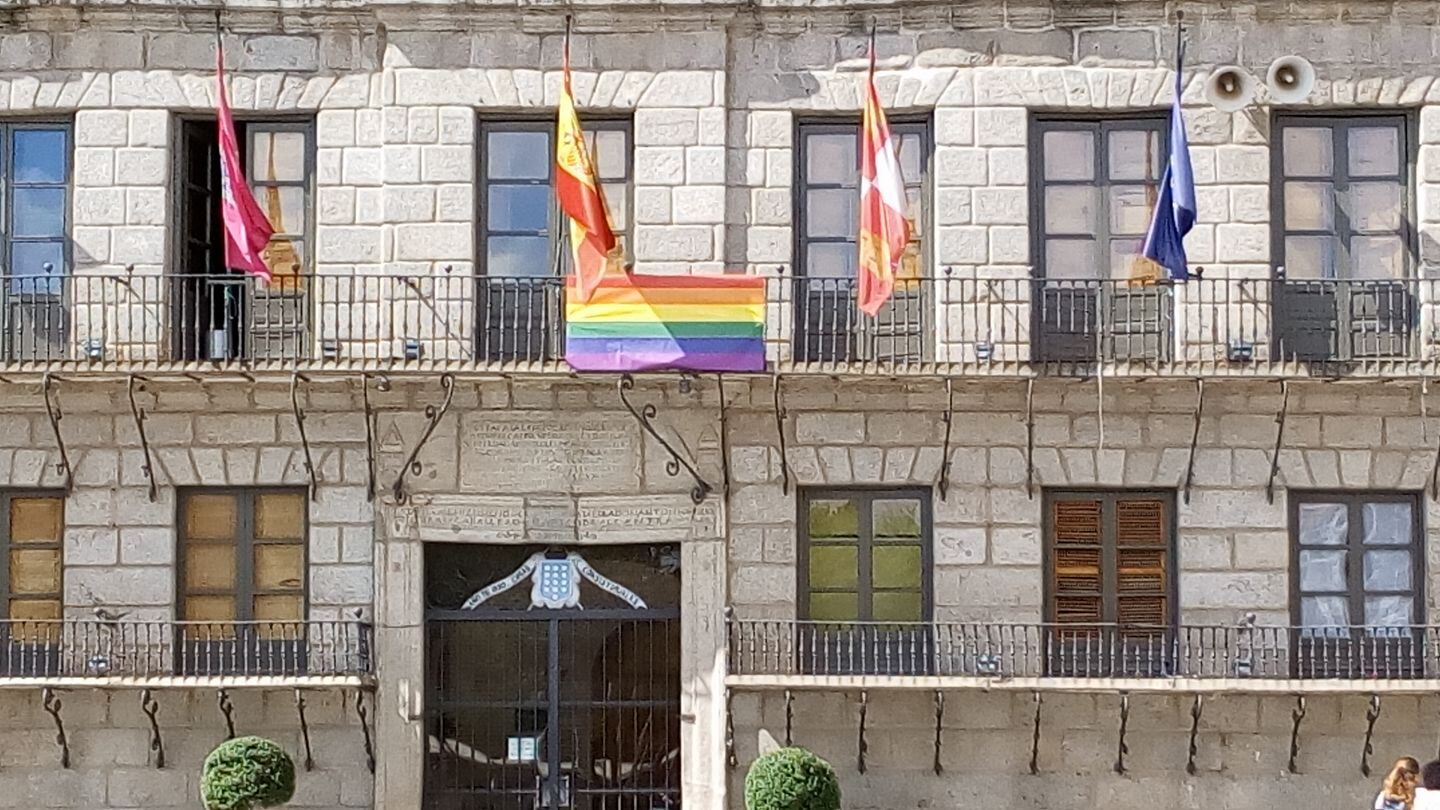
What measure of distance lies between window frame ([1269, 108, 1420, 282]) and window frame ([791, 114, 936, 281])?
2.77 m

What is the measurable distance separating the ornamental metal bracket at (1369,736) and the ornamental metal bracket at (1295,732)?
1.63ft

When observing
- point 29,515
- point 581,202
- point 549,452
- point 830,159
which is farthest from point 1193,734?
point 29,515

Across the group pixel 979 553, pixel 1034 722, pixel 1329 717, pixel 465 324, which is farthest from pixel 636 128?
pixel 1329 717

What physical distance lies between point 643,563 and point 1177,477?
4.38m

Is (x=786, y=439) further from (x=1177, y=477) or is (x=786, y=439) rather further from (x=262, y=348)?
(x=262, y=348)

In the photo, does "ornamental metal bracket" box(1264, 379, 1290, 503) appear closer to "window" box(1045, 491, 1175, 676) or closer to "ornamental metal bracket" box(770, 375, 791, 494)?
"window" box(1045, 491, 1175, 676)

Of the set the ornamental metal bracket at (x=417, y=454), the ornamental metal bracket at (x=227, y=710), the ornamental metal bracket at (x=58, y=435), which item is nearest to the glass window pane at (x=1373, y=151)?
the ornamental metal bracket at (x=417, y=454)

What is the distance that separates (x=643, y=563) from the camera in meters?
16.5

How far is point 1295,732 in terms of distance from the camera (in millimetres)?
15812

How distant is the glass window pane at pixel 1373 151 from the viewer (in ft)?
53.9

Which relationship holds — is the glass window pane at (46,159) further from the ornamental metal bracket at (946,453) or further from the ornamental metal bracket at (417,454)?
the ornamental metal bracket at (946,453)

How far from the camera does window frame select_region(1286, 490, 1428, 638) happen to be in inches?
634

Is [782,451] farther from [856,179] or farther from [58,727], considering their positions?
[58,727]

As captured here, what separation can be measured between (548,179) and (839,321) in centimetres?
268
